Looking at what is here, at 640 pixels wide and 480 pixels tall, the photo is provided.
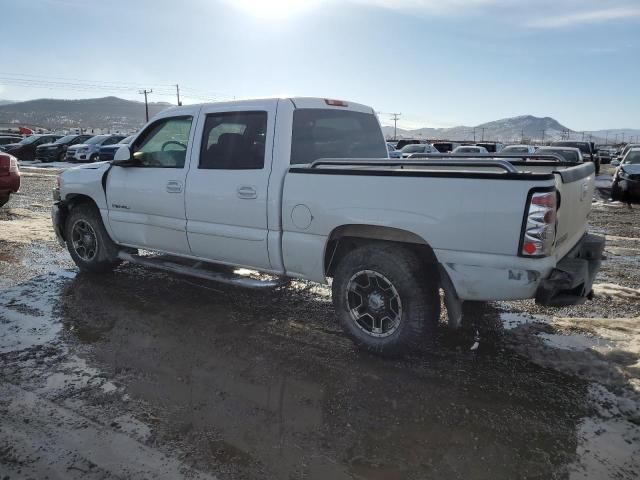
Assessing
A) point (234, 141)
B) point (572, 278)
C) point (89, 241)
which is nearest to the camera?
point (572, 278)

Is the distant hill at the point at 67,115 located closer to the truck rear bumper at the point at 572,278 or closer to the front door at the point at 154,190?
the front door at the point at 154,190

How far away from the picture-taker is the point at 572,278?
344cm

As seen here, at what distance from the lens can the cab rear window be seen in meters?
4.69

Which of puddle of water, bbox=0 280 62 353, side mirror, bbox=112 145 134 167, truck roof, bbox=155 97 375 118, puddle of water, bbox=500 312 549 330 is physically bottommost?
puddle of water, bbox=0 280 62 353

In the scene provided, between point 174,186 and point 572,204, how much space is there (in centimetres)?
367

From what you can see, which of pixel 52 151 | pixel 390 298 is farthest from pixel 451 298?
→ pixel 52 151

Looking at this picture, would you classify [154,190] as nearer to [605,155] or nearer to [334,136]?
[334,136]

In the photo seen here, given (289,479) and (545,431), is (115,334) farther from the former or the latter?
(545,431)

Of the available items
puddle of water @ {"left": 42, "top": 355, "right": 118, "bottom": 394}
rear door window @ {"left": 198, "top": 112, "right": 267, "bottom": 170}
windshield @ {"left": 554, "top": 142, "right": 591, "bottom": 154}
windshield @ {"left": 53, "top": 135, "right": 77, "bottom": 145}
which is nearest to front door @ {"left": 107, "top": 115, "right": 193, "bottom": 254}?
rear door window @ {"left": 198, "top": 112, "right": 267, "bottom": 170}

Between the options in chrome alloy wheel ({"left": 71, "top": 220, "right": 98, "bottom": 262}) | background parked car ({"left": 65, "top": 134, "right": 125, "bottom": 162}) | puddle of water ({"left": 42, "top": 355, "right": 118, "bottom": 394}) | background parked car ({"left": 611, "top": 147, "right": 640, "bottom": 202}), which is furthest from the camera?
background parked car ({"left": 65, "top": 134, "right": 125, "bottom": 162})

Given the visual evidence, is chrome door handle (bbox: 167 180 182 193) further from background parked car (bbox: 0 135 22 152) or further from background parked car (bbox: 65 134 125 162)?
background parked car (bbox: 0 135 22 152)

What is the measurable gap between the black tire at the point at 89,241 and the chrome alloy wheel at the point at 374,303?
3.47 m

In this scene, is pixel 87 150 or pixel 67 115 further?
pixel 67 115

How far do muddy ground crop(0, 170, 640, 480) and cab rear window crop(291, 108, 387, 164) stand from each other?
1598mm
